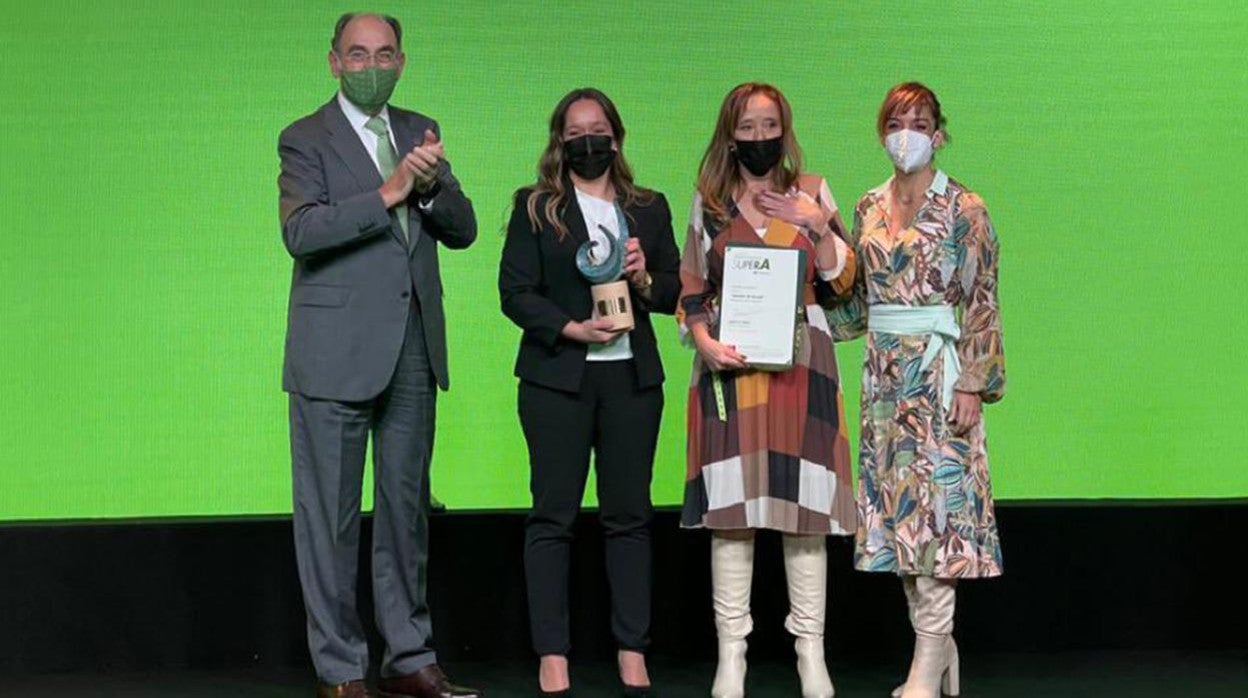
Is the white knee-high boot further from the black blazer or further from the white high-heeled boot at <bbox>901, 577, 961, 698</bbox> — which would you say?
the black blazer

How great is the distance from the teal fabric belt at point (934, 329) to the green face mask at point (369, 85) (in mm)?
1215

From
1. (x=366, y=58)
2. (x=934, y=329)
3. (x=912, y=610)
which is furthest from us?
(x=912, y=610)

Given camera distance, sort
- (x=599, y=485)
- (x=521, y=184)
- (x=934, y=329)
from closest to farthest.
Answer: (x=934, y=329)
(x=599, y=485)
(x=521, y=184)

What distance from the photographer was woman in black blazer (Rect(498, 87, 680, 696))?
4.61m

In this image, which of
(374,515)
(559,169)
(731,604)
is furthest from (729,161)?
(374,515)

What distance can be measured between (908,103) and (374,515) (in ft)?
4.98

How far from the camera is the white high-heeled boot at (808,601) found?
4.60m

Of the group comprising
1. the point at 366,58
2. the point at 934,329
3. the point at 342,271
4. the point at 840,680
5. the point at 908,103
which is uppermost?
the point at 366,58

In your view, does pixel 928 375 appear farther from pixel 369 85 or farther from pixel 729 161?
pixel 369 85

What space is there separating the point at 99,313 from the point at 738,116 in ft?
5.93

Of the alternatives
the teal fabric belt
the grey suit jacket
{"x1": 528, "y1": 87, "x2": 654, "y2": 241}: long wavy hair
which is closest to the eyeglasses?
the grey suit jacket

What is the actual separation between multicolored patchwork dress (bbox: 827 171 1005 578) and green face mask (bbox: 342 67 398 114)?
3.72ft

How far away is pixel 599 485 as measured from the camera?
4699 mm

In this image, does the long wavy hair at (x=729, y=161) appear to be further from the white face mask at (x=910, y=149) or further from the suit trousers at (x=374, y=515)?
the suit trousers at (x=374, y=515)
